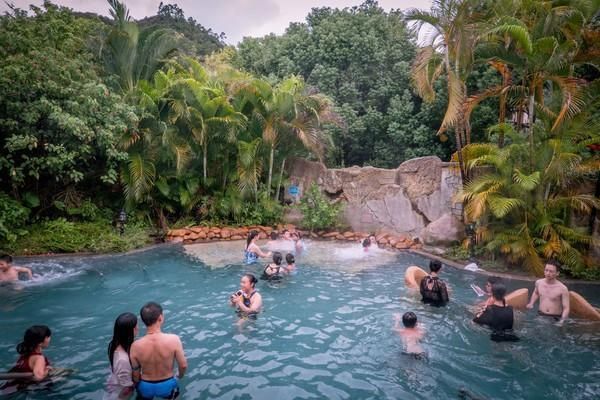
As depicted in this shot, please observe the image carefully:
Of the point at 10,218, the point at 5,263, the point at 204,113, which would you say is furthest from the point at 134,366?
the point at 204,113

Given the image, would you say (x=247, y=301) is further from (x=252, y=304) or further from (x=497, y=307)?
(x=497, y=307)

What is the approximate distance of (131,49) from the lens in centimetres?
1478

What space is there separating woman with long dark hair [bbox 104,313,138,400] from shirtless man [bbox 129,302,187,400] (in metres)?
0.18

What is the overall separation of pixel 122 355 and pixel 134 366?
0.73ft

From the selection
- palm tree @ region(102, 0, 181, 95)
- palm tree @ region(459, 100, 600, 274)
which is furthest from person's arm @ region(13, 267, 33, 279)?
palm tree @ region(459, 100, 600, 274)

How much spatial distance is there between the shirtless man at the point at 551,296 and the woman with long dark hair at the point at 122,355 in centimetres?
653

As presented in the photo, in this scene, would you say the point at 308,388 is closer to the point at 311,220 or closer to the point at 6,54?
the point at 311,220

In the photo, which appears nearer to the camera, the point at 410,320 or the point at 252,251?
the point at 410,320

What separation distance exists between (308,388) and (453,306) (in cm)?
426

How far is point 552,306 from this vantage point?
7.18 m

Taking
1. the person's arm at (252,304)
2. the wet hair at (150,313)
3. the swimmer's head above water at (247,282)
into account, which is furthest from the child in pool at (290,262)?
the wet hair at (150,313)

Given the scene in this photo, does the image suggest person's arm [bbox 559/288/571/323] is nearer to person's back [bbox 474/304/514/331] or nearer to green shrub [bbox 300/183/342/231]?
person's back [bbox 474/304/514/331]

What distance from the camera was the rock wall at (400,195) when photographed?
13.3 m

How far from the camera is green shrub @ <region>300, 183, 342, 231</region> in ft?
48.7
